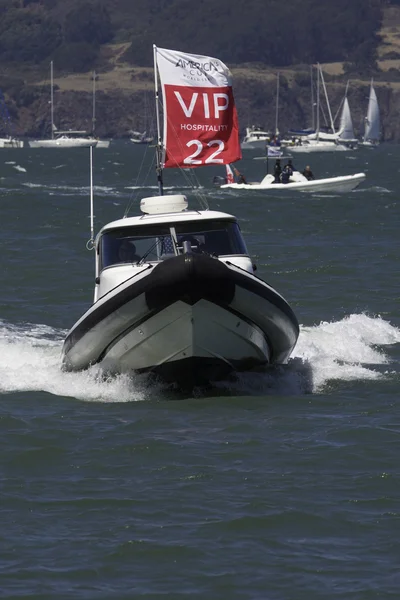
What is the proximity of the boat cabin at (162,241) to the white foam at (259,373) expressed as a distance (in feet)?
3.63

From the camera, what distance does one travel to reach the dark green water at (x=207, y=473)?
1042 cm

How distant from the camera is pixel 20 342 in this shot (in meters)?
20.0

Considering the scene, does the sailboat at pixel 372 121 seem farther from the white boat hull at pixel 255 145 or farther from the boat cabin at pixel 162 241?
the boat cabin at pixel 162 241

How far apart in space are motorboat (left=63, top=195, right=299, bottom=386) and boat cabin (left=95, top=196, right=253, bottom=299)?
0.01 metres

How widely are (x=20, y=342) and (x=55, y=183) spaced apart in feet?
152

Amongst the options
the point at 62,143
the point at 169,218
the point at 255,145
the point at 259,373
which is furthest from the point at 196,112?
the point at 62,143

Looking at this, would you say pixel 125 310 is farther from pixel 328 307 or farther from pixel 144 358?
pixel 328 307

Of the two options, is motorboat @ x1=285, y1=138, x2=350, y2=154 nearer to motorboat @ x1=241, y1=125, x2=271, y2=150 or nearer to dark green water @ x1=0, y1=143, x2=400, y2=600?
motorboat @ x1=241, y1=125, x2=271, y2=150

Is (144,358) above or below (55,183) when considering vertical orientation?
above

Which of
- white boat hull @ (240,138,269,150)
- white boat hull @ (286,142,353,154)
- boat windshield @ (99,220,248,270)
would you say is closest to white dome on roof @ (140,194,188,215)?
boat windshield @ (99,220,248,270)

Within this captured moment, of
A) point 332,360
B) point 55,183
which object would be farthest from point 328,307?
point 55,183

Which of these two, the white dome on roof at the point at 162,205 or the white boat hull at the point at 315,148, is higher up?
the white dome on roof at the point at 162,205

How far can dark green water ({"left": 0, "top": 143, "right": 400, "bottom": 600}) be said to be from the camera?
10422 mm

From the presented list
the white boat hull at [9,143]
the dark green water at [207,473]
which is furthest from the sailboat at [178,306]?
the white boat hull at [9,143]
